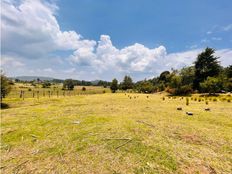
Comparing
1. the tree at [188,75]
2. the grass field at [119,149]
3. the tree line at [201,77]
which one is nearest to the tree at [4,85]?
the grass field at [119,149]

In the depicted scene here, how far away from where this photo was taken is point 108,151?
4.60 metres

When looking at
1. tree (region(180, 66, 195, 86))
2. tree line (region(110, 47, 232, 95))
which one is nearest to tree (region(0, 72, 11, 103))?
tree line (region(110, 47, 232, 95))

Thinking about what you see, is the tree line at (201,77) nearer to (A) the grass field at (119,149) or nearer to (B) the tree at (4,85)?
(A) the grass field at (119,149)

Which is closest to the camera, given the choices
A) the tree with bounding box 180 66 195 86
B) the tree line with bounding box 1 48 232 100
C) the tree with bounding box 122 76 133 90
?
the tree line with bounding box 1 48 232 100

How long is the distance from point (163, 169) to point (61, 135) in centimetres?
425

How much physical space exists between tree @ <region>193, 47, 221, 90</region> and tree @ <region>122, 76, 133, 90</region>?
31889mm

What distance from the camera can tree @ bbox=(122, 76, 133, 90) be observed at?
6488cm

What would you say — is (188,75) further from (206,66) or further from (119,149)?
(119,149)

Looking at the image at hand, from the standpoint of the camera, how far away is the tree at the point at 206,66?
34062 mm

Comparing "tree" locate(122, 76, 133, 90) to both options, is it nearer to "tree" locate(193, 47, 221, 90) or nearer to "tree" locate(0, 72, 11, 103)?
"tree" locate(193, 47, 221, 90)

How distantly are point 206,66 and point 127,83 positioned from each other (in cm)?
3467

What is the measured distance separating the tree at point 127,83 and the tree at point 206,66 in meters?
31.9

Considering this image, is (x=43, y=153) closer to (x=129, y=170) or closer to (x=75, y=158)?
(x=75, y=158)

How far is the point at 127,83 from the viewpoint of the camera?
65.2 meters
